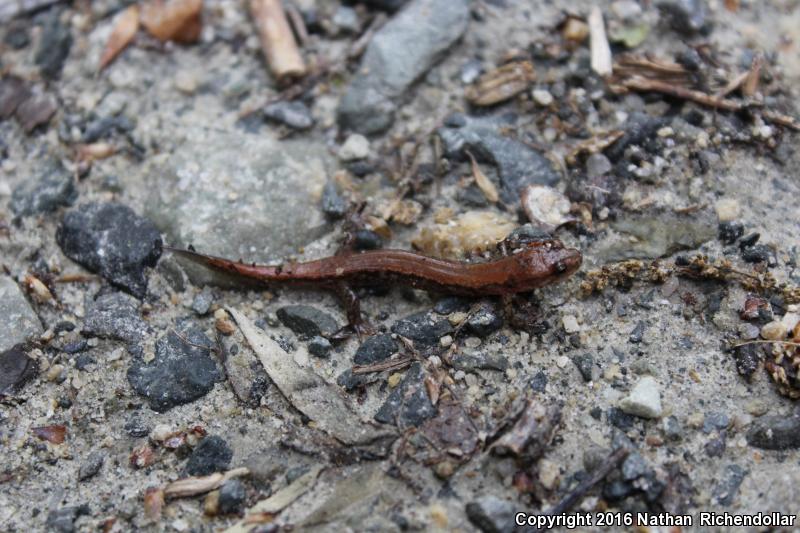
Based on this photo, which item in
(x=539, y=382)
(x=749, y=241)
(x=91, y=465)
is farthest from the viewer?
(x=749, y=241)

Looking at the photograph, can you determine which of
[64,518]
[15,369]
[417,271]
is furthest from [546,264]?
[15,369]

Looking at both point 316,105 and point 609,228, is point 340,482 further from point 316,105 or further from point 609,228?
point 316,105

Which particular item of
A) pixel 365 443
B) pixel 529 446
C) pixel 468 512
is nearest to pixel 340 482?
pixel 365 443

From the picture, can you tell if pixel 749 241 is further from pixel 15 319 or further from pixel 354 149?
pixel 15 319

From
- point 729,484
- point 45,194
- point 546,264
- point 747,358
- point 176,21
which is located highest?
point 176,21

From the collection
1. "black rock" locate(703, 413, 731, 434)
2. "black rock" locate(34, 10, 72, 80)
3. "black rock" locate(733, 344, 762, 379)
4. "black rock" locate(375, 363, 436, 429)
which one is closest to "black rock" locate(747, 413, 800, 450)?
"black rock" locate(703, 413, 731, 434)

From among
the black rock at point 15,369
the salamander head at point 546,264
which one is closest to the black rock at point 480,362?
the salamander head at point 546,264
